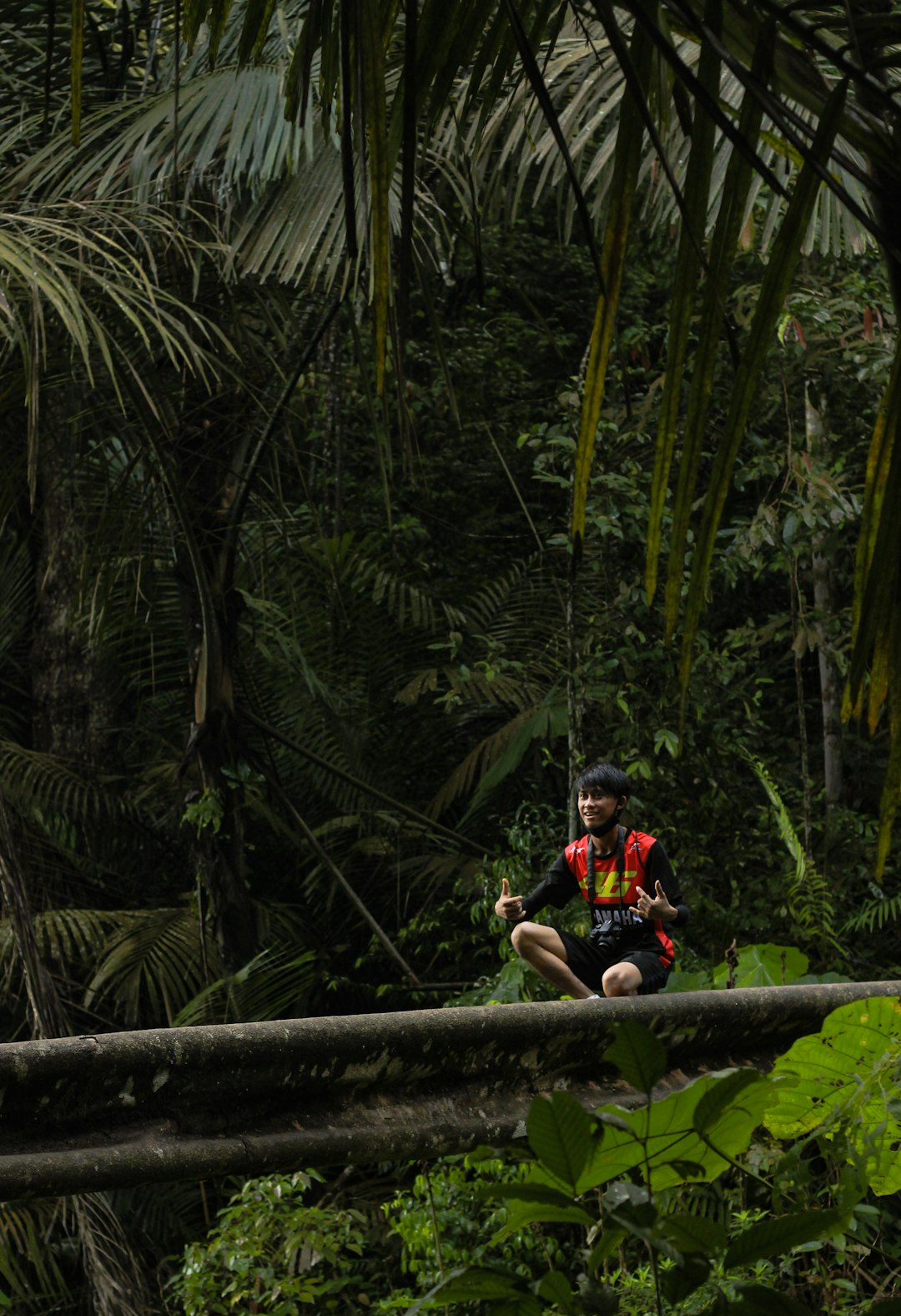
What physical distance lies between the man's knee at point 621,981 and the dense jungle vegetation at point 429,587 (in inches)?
10.2

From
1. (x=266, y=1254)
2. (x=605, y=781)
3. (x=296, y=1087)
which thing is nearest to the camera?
(x=296, y=1087)

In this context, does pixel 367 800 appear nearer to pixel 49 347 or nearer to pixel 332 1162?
pixel 49 347

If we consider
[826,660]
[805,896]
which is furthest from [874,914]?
[826,660]

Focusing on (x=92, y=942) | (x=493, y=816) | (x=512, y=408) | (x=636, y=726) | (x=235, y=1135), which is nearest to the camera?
(x=235, y=1135)

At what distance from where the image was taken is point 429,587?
8875 millimetres

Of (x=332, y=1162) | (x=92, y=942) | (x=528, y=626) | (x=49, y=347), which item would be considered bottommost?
(x=92, y=942)

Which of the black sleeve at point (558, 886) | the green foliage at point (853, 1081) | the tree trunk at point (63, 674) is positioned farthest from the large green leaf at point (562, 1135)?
the tree trunk at point (63, 674)

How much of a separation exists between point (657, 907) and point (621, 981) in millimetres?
325

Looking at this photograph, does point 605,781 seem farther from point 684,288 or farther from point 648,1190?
point 684,288

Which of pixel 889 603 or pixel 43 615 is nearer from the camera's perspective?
pixel 889 603

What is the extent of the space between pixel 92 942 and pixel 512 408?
163 inches

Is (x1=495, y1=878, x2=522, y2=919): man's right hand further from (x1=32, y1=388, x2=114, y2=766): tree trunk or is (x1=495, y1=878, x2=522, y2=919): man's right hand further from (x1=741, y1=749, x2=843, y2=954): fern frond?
(x1=32, y1=388, x2=114, y2=766): tree trunk

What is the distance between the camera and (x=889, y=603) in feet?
3.35

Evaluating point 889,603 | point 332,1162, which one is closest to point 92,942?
point 332,1162
